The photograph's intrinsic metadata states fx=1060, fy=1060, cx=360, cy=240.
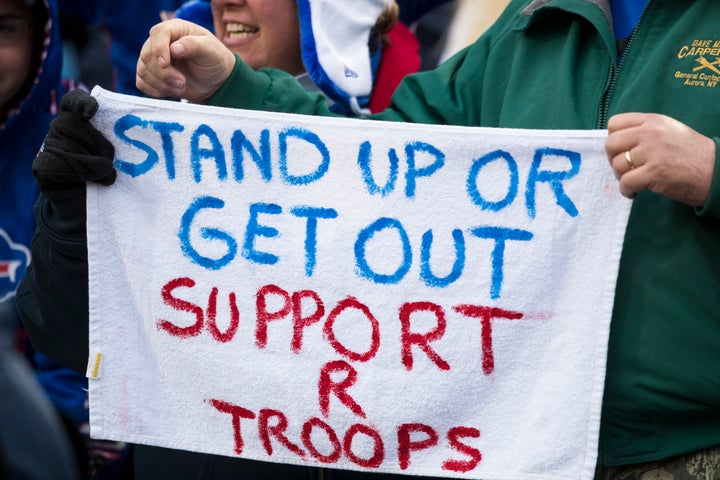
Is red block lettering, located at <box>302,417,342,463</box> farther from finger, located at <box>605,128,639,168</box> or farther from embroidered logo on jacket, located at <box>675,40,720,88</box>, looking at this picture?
embroidered logo on jacket, located at <box>675,40,720,88</box>

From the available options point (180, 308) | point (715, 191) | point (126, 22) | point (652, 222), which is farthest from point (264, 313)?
point (126, 22)

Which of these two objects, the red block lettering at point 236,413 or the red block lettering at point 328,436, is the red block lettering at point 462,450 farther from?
the red block lettering at point 236,413

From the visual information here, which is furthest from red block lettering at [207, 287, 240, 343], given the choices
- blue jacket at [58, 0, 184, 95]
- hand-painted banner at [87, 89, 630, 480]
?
blue jacket at [58, 0, 184, 95]

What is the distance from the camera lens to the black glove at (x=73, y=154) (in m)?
2.07

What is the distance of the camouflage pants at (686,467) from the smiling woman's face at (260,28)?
171 centimetres

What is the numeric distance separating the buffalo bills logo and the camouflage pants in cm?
193

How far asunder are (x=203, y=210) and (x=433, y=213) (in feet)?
1.53

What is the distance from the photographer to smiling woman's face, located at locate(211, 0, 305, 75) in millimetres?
3104

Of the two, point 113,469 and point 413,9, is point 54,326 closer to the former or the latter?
point 113,469

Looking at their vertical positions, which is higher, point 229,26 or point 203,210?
point 229,26

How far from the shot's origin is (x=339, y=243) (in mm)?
2098

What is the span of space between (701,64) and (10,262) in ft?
6.79

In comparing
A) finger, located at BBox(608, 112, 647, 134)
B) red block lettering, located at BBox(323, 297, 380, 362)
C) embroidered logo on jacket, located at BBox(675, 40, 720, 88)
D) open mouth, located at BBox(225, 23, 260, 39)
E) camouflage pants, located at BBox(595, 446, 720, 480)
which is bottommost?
camouflage pants, located at BBox(595, 446, 720, 480)

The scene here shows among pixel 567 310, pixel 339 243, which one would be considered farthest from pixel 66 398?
pixel 567 310
